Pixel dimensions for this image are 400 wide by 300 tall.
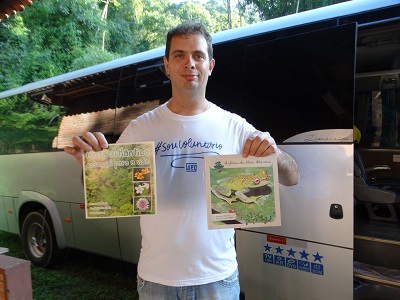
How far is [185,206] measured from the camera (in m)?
1.52

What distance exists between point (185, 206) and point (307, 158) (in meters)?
1.21

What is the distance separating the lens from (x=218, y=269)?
1.51m

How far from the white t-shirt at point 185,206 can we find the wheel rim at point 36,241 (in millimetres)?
3682

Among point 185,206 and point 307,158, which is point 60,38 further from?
point 185,206

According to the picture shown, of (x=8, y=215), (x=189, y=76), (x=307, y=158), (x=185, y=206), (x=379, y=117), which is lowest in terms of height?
(x=8, y=215)

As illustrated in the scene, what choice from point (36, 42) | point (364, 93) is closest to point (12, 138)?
point (364, 93)

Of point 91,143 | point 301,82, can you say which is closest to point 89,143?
point 91,143

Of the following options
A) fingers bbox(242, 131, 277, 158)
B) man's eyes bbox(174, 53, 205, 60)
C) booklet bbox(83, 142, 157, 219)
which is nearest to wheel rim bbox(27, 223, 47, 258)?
booklet bbox(83, 142, 157, 219)

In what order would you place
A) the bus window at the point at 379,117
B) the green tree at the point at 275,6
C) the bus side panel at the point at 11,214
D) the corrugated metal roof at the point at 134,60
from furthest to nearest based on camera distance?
the green tree at the point at 275,6, the bus side panel at the point at 11,214, the bus window at the point at 379,117, the corrugated metal roof at the point at 134,60

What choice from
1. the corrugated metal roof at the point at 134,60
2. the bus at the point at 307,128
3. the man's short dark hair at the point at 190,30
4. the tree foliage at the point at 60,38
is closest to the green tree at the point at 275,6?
the tree foliage at the point at 60,38

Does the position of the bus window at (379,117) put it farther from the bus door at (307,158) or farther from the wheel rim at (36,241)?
the wheel rim at (36,241)

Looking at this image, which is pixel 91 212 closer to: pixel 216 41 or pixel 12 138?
pixel 216 41

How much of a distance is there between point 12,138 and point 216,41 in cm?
356

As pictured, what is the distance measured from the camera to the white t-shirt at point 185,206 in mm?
1485
